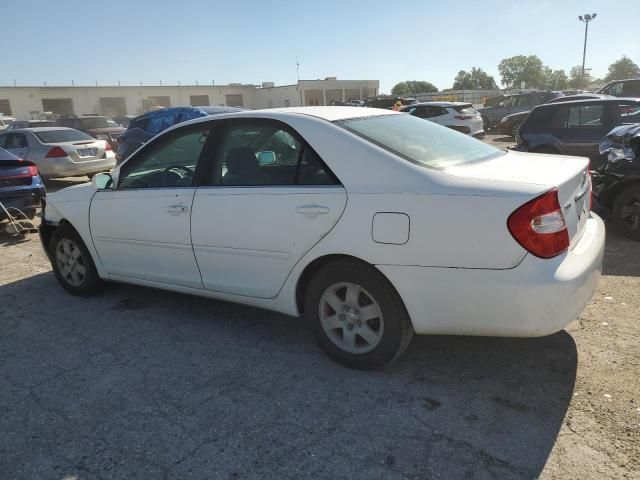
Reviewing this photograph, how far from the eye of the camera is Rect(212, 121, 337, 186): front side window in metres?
3.15

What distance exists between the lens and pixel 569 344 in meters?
3.34

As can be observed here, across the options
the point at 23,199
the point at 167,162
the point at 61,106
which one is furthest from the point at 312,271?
the point at 61,106

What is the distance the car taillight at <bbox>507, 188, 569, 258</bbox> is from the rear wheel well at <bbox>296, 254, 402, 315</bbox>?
749 mm

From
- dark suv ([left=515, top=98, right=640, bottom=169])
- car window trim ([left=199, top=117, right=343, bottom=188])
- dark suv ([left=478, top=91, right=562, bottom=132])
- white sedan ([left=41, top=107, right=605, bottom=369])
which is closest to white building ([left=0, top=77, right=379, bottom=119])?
dark suv ([left=478, top=91, right=562, bottom=132])

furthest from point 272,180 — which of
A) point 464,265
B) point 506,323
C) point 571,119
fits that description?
point 571,119

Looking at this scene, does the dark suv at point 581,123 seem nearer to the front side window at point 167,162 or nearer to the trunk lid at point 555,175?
the trunk lid at point 555,175

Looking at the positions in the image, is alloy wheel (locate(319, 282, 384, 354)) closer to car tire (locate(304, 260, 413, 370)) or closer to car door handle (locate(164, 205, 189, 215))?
car tire (locate(304, 260, 413, 370))

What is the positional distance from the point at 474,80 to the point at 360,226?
133 metres

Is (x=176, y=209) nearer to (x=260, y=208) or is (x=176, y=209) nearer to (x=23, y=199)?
(x=260, y=208)

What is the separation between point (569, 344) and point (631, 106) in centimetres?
730

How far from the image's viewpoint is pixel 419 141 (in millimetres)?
3264

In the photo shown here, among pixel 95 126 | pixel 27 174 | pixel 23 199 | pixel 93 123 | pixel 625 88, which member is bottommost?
pixel 23 199

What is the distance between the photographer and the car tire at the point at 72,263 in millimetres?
4586

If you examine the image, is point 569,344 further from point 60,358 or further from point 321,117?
point 60,358
